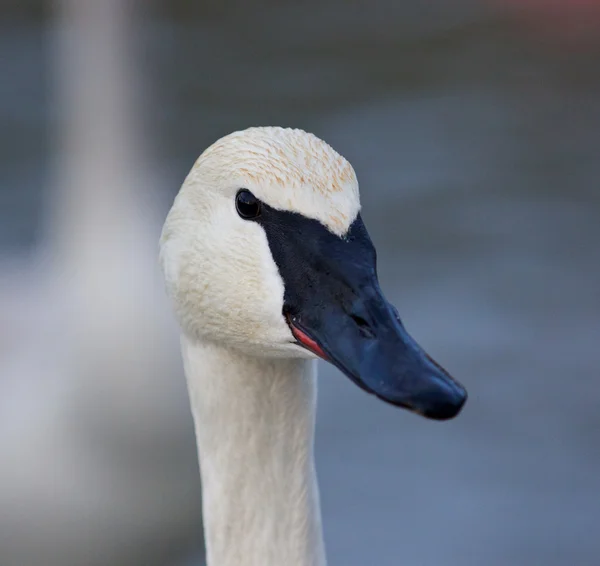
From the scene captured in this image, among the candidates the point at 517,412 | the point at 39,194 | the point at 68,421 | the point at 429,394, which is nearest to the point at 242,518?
the point at 429,394

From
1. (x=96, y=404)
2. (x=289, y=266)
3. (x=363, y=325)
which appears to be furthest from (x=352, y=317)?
(x=96, y=404)

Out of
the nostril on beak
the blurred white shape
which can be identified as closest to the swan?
the nostril on beak

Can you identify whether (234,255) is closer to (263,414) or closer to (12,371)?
(263,414)

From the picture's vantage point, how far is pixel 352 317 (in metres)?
1.60

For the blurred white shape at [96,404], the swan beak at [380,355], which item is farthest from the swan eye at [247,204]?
the blurred white shape at [96,404]

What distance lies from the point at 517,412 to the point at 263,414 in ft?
7.14

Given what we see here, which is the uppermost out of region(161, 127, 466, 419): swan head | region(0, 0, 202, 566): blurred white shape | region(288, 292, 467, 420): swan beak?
region(0, 0, 202, 566): blurred white shape

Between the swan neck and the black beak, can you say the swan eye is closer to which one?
the black beak

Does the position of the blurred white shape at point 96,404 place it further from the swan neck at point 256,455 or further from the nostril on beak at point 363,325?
the nostril on beak at point 363,325

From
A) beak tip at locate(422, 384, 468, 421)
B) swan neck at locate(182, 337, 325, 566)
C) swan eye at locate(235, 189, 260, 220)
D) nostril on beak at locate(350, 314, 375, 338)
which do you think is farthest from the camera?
swan neck at locate(182, 337, 325, 566)

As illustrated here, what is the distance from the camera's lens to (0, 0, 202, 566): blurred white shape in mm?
A: 3184

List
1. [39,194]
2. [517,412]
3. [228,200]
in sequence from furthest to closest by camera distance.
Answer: [39,194] → [517,412] → [228,200]

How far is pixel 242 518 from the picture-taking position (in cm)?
196

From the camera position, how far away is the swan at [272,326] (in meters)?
1.59
